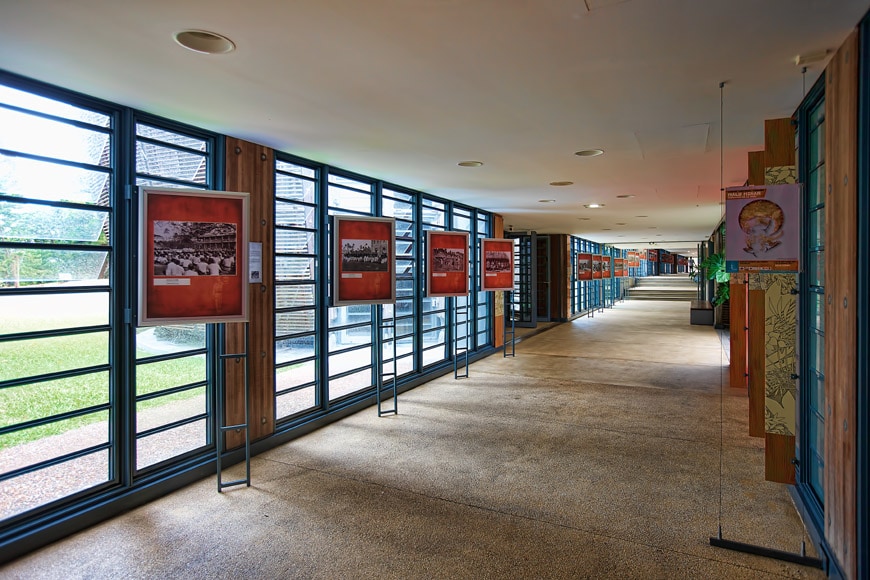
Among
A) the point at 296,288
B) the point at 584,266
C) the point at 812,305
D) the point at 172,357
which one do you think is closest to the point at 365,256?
the point at 296,288

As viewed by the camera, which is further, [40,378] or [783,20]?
[40,378]

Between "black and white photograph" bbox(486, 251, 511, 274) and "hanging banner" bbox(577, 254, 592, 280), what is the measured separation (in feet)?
28.2

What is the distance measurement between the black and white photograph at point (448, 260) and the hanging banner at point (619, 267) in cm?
1712

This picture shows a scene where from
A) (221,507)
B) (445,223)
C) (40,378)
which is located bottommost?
(221,507)

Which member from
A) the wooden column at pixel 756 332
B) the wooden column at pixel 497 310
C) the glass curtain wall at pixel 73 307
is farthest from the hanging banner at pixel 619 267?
the glass curtain wall at pixel 73 307

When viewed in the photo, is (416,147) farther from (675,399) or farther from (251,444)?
(675,399)

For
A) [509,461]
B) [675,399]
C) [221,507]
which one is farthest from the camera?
[675,399]

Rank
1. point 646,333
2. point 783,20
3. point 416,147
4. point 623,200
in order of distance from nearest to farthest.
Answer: point 783,20
point 416,147
point 623,200
point 646,333

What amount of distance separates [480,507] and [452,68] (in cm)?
293

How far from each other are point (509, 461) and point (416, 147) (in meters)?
3.05

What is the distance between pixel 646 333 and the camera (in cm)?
1316

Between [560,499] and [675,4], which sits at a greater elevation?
[675,4]

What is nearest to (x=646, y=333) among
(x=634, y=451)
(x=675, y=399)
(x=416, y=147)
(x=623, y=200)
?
(x=623, y=200)

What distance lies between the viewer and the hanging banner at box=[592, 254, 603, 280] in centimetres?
1855
